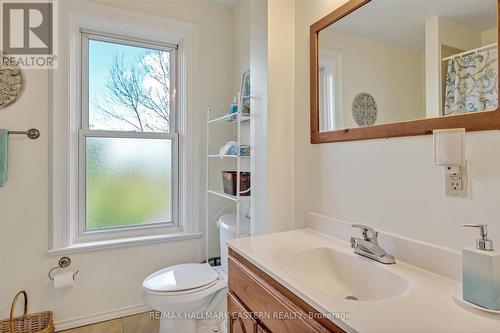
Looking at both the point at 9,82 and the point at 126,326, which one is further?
the point at 126,326

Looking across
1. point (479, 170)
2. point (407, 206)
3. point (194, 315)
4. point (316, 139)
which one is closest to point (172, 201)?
point (194, 315)

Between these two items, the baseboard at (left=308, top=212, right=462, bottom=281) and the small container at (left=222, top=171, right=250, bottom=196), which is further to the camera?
the small container at (left=222, top=171, right=250, bottom=196)

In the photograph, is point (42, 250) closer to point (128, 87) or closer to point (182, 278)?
point (182, 278)

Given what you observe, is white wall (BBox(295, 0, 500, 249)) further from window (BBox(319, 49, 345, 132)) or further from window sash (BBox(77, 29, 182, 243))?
window sash (BBox(77, 29, 182, 243))

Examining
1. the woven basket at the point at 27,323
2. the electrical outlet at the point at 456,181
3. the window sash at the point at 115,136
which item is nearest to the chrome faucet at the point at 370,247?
the electrical outlet at the point at 456,181

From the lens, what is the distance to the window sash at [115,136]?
1.99m

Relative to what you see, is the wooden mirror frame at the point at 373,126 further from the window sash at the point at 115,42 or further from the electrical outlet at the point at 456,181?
the window sash at the point at 115,42

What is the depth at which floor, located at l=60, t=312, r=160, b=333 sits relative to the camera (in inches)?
72.9

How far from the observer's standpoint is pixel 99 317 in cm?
193

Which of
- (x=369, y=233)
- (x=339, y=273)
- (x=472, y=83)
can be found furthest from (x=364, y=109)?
(x=339, y=273)

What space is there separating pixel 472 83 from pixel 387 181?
406mm

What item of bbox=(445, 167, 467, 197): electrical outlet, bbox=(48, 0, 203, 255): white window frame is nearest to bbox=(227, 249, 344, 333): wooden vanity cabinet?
bbox=(445, 167, 467, 197): electrical outlet

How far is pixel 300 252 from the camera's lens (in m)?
1.14

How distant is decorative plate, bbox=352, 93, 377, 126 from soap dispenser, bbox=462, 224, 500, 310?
57 cm
